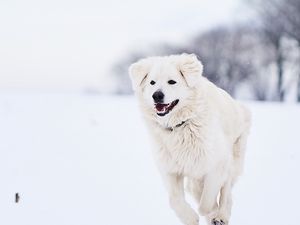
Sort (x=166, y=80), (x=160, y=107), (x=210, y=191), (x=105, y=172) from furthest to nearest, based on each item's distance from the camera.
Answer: (x=105, y=172), (x=210, y=191), (x=166, y=80), (x=160, y=107)

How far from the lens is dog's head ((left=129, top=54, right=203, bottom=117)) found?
560cm

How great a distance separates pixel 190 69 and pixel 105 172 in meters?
3.38

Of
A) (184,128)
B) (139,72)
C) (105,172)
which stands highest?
(105,172)

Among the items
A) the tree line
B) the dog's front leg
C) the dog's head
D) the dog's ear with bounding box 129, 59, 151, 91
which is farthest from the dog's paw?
the tree line

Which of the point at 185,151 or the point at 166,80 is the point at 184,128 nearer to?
the point at 185,151

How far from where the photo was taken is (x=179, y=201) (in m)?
5.77

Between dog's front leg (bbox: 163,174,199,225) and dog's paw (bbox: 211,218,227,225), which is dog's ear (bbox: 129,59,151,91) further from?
dog's paw (bbox: 211,218,227,225)

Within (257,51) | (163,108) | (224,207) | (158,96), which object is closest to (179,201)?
(224,207)

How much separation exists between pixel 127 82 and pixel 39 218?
3774cm

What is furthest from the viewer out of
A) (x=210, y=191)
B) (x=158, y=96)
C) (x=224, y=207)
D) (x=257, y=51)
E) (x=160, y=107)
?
(x=257, y=51)

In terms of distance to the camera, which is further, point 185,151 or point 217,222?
point 217,222

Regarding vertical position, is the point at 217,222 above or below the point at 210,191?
below

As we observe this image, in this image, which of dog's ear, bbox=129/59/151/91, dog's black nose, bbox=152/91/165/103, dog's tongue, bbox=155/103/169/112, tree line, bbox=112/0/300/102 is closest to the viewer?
dog's black nose, bbox=152/91/165/103

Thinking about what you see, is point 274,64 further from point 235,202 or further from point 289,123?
point 235,202
